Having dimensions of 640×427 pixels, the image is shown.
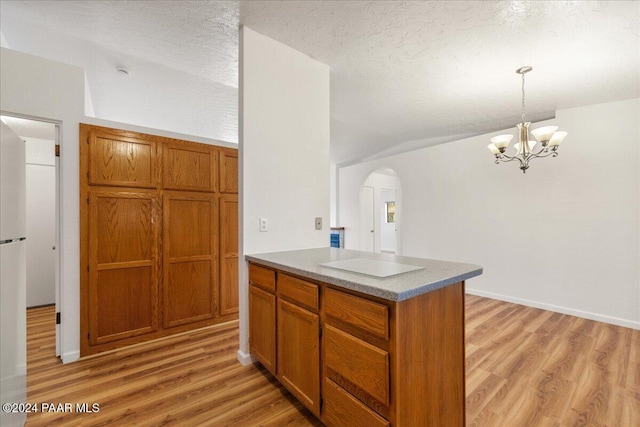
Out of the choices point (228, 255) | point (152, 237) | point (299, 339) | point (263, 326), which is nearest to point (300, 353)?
point (299, 339)

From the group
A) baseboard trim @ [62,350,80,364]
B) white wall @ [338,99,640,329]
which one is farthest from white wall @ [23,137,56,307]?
white wall @ [338,99,640,329]

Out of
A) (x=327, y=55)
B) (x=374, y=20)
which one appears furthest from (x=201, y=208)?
(x=374, y=20)

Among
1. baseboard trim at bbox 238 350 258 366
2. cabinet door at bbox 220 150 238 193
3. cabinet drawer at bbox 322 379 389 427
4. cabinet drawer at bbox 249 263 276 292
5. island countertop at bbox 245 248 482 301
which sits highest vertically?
cabinet door at bbox 220 150 238 193

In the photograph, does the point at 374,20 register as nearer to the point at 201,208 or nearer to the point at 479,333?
the point at 201,208

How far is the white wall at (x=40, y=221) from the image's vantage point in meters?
3.67

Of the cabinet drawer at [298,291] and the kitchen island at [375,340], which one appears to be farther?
the cabinet drawer at [298,291]

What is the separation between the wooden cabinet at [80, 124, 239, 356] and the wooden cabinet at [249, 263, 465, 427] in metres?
1.65

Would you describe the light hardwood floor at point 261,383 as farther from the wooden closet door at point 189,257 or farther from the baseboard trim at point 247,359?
the wooden closet door at point 189,257

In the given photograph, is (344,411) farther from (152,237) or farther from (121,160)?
(121,160)

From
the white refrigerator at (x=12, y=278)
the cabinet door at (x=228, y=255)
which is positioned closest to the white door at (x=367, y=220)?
the cabinet door at (x=228, y=255)

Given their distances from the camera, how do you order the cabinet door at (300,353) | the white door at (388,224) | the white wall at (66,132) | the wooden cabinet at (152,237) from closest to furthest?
the cabinet door at (300,353) < the white wall at (66,132) < the wooden cabinet at (152,237) < the white door at (388,224)

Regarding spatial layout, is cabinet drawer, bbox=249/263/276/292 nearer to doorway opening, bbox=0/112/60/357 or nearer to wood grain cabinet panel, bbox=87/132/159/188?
wood grain cabinet panel, bbox=87/132/159/188

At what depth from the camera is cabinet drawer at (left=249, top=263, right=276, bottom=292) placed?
1.96 meters

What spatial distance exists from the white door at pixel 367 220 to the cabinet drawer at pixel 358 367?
214 inches
